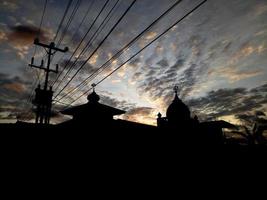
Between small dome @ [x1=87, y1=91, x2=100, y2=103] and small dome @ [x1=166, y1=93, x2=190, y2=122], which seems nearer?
small dome @ [x1=87, y1=91, x2=100, y2=103]

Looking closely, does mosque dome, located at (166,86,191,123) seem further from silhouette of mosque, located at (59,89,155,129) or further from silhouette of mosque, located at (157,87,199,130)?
silhouette of mosque, located at (59,89,155,129)

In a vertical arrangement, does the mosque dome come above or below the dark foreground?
above

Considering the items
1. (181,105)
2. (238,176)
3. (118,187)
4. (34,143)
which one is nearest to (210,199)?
(238,176)

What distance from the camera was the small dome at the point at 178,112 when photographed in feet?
116

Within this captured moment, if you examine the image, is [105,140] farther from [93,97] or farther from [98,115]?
[93,97]

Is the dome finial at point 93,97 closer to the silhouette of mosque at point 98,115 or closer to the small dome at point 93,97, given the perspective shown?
the small dome at point 93,97

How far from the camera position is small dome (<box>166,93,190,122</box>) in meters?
35.3

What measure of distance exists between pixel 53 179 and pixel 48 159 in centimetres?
146

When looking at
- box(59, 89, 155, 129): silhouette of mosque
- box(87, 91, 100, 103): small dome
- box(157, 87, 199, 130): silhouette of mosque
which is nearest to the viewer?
box(59, 89, 155, 129): silhouette of mosque

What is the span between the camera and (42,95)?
23953 mm

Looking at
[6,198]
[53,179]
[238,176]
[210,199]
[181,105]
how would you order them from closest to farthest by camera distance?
[6,198] → [53,179] → [210,199] → [238,176] → [181,105]

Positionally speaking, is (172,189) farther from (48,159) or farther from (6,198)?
(6,198)

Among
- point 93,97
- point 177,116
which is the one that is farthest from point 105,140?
point 177,116

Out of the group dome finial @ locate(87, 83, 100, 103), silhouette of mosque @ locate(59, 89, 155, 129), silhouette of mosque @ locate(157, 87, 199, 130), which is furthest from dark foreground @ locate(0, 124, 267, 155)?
silhouette of mosque @ locate(157, 87, 199, 130)
